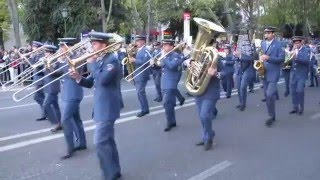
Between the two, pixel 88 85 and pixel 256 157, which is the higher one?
pixel 88 85

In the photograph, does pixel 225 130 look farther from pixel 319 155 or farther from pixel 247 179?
pixel 247 179

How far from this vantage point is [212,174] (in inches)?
250

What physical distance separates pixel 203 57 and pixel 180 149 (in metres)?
1.45

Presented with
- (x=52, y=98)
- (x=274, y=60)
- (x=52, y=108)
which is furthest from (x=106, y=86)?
(x=274, y=60)

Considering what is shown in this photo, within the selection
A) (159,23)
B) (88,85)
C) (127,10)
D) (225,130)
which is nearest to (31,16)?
(127,10)

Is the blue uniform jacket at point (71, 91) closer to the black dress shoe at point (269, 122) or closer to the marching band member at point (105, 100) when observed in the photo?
the marching band member at point (105, 100)

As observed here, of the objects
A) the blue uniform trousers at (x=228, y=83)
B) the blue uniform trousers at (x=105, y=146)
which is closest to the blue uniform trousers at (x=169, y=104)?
the blue uniform trousers at (x=105, y=146)

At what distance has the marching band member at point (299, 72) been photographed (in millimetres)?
10879

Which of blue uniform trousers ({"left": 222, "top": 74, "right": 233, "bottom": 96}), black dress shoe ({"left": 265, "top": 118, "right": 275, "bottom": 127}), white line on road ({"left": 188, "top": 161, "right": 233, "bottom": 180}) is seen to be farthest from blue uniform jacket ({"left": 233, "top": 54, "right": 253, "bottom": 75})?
white line on road ({"left": 188, "top": 161, "right": 233, "bottom": 180})

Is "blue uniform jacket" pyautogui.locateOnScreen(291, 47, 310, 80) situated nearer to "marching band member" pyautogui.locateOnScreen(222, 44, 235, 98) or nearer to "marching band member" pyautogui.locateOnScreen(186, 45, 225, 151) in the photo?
"marching band member" pyautogui.locateOnScreen(222, 44, 235, 98)

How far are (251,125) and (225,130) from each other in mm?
715

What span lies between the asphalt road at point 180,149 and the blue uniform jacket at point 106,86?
0.86 m

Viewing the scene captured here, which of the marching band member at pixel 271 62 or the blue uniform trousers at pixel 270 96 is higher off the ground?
the marching band member at pixel 271 62

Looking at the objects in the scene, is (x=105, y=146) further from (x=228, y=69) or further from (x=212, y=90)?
(x=228, y=69)
